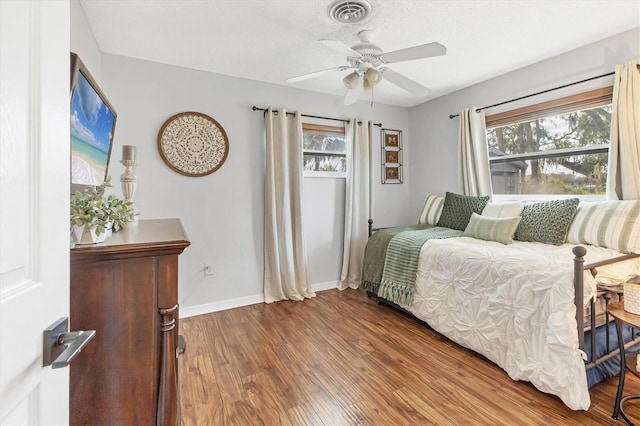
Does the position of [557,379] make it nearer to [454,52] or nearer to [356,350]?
[356,350]

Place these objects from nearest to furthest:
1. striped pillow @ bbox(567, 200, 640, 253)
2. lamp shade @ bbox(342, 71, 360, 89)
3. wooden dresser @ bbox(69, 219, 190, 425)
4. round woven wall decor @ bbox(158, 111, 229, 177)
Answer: wooden dresser @ bbox(69, 219, 190, 425), striped pillow @ bbox(567, 200, 640, 253), lamp shade @ bbox(342, 71, 360, 89), round woven wall decor @ bbox(158, 111, 229, 177)

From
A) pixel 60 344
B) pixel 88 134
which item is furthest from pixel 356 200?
pixel 60 344

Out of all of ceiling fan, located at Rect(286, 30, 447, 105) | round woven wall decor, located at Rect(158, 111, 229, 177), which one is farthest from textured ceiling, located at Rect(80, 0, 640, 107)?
round woven wall decor, located at Rect(158, 111, 229, 177)

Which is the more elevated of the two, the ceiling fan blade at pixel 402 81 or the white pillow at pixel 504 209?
the ceiling fan blade at pixel 402 81

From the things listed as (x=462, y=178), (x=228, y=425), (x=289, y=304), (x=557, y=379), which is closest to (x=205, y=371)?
(x=228, y=425)

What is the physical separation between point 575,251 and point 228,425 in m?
2.03

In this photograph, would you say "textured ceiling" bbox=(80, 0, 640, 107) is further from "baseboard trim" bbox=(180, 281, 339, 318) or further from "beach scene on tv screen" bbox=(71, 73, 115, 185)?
"baseboard trim" bbox=(180, 281, 339, 318)

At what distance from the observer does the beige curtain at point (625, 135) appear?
7.22 feet

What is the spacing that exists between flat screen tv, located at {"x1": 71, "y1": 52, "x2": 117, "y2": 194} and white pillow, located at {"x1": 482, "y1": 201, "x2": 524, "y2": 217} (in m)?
3.13

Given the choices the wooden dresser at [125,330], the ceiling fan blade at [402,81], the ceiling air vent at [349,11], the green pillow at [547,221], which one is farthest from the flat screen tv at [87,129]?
the green pillow at [547,221]

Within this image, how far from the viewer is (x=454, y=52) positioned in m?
2.61

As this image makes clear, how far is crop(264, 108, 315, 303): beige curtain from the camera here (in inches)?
127

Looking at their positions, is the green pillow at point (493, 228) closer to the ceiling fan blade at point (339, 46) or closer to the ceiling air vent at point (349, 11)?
the ceiling fan blade at point (339, 46)

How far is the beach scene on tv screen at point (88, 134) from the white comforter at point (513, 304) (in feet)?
8.00
